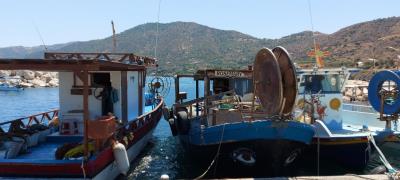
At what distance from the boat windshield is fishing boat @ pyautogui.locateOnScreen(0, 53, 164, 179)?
588 centimetres

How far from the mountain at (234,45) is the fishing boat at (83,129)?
217ft

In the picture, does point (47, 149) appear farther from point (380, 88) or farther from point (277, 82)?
point (380, 88)

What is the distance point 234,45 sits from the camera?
176 m

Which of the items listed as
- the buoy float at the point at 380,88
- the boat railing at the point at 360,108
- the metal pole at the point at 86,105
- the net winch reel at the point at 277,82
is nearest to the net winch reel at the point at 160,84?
the boat railing at the point at 360,108

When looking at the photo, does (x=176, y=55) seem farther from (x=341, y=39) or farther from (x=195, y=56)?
(x=341, y=39)

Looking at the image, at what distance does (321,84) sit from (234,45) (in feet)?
532

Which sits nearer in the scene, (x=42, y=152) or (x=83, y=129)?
(x=42, y=152)

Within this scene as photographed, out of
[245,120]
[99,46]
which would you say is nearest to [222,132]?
[245,120]

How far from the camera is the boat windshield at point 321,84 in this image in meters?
15.0

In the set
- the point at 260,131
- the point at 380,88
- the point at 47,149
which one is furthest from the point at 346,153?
the point at 47,149

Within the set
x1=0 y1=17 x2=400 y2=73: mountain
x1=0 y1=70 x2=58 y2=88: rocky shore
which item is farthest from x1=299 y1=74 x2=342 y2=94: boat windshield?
x1=0 y1=70 x2=58 y2=88: rocky shore

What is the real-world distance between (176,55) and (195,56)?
7.15 m

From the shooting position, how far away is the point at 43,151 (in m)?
12.0

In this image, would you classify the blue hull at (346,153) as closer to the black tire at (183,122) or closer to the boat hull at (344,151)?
the boat hull at (344,151)
